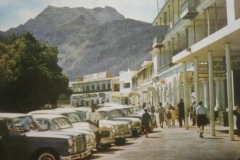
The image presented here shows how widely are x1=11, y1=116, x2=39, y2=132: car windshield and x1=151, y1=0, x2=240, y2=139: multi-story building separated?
28.0 feet

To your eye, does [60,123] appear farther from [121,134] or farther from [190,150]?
[190,150]

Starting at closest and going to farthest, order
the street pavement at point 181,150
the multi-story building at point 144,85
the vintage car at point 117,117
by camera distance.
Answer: the street pavement at point 181,150 < the vintage car at point 117,117 < the multi-story building at point 144,85

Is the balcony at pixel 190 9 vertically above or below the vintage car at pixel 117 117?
above

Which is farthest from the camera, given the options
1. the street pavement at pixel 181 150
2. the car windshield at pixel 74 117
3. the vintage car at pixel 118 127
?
the vintage car at pixel 118 127

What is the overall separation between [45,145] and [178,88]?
93.4ft

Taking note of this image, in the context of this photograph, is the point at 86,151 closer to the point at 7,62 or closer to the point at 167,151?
the point at 167,151

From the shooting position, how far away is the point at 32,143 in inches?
410

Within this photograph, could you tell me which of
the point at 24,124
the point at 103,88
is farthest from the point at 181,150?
the point at 103,88

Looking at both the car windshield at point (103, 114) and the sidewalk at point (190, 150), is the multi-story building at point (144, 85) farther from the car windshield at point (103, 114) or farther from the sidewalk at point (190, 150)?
the sidewalk at point (190, 150)

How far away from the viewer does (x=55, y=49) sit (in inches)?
1921

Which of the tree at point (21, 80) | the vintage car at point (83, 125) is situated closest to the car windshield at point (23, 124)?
the vintage car at point (83, 125)

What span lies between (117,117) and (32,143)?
31.6 ft

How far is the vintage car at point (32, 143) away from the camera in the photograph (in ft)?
33.8

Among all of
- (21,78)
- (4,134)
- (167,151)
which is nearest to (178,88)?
(21,78)
